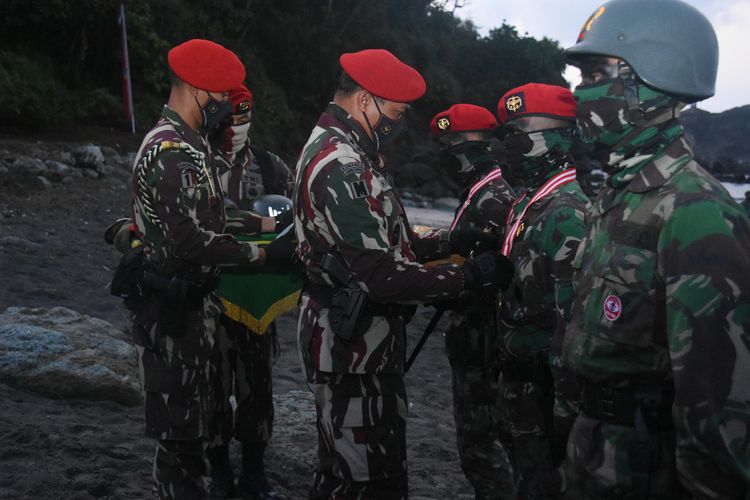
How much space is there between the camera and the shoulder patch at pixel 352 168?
2.88 m

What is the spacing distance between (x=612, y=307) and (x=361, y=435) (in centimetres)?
122

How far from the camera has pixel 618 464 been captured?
2.15 metres

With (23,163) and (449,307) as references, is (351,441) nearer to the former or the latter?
(449,307)

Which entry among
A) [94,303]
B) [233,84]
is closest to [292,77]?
[94,303]

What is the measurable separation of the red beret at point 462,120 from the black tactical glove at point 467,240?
1133 mm

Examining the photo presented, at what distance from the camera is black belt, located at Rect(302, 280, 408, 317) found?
118 inches

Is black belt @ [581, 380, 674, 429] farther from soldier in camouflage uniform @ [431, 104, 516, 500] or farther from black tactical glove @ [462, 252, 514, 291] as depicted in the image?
soldier in camouflage uniform @ [431, 104, 516, 500]

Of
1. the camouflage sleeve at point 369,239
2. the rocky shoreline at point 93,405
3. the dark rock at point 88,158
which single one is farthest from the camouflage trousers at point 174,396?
the dark rock at point 88,158

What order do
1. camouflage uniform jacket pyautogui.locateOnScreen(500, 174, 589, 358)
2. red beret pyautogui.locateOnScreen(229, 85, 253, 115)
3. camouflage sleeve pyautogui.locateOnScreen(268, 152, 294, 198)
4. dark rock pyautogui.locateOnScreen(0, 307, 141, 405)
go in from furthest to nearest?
1. dark rock pyautogui.locateOnScreen(0, 307, 141, 405)
2. camouflage sleeve pyautogui.locateOnScreen(268, 152, 294, 198)
3. red beret pyautogui.locateOnScreen(229, 85, 253, 115)
4. camouflage uniform jacket pyautogui.locateOnScreen(500, 174, 589, 358)

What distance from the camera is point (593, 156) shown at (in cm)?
250

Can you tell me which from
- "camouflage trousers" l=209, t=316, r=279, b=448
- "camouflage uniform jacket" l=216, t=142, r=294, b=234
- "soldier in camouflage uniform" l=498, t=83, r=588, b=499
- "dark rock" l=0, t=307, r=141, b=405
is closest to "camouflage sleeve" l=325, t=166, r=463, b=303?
"soldier in camouflage uniform" l=498, t=83, r=588, b=499

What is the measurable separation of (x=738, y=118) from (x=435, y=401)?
21.6 m

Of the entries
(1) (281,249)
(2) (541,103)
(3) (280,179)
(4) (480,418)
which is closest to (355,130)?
(1) (281,249)

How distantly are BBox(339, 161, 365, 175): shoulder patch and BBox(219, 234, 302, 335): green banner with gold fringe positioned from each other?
1.38m
